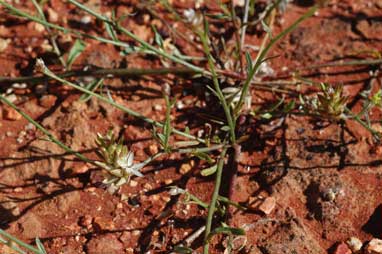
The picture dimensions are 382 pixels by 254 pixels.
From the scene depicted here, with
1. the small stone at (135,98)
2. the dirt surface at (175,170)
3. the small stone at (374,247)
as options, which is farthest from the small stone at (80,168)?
the small stone at (374,247)

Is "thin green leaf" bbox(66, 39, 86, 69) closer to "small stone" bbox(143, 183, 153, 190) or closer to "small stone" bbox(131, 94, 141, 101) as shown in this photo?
"small stone" bbox(131, 94, 141, 101)

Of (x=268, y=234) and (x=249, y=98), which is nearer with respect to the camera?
(x=268, y=234)

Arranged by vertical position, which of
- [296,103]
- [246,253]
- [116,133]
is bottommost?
[246,253]

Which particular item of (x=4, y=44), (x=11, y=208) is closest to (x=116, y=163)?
(x=11, y=208)

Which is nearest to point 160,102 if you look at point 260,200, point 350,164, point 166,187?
point 166,187

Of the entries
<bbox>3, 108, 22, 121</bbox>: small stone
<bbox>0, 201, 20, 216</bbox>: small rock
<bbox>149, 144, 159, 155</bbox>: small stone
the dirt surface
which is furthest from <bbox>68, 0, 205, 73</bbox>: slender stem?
<bbox>0, 201, 20, 216</bbox>: small rock

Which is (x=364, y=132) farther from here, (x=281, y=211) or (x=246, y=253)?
(x=246, y=253)

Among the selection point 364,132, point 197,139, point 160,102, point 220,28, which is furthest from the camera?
point 220,28
